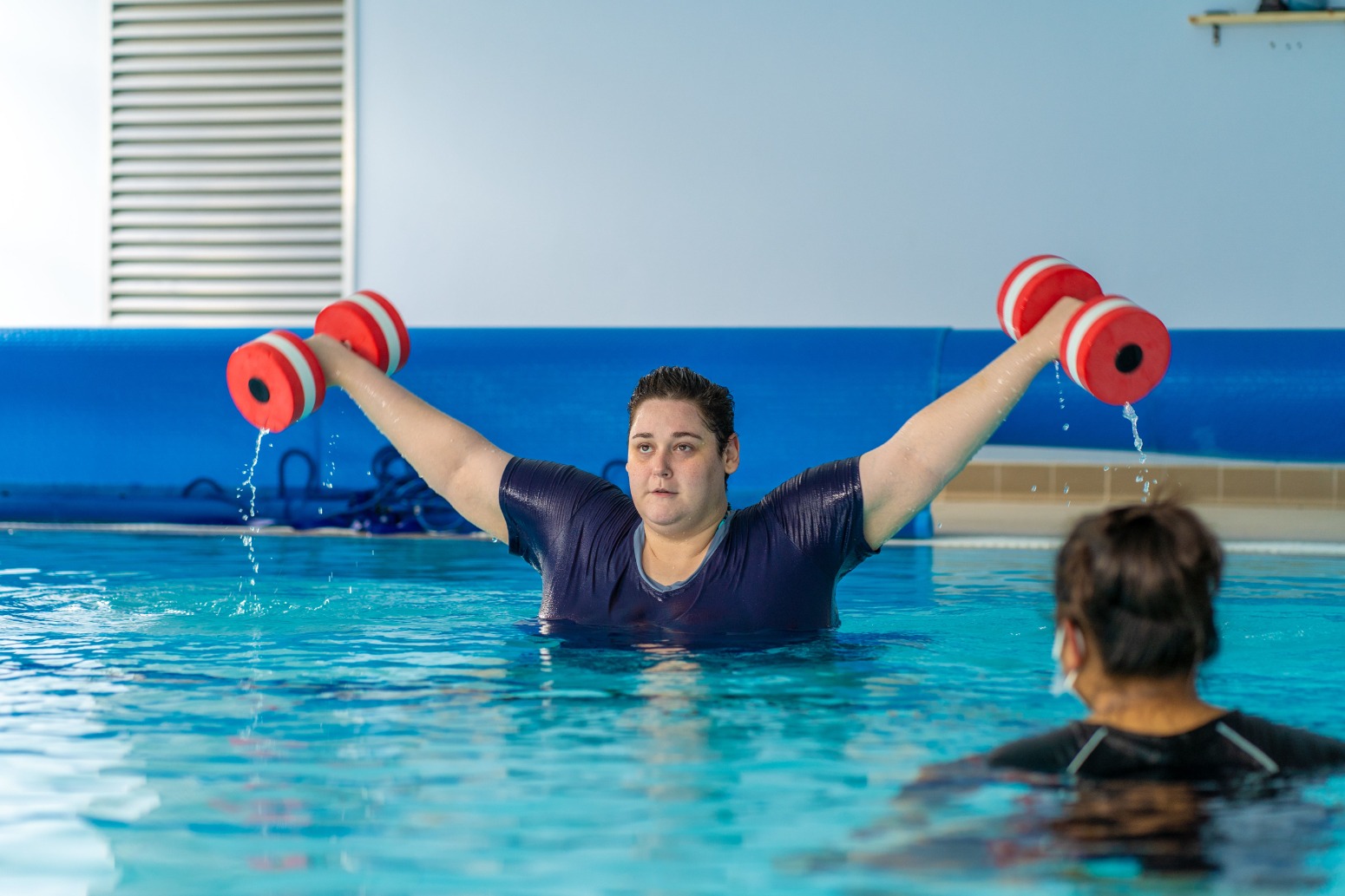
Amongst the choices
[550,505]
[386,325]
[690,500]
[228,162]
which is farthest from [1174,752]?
[228,162]

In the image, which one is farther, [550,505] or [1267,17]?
[1267,17]

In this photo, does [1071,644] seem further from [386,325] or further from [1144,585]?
[386,325]

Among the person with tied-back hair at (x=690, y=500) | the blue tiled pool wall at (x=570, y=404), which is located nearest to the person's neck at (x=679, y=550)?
the person with tied-back hair at (x=690, y=500)

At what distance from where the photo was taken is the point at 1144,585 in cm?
187

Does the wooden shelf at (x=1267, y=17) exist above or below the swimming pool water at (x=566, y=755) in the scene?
above

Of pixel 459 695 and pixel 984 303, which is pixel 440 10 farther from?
pixel 459 695

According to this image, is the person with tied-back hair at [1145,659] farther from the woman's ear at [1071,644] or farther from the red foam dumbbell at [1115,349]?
the red foam dumbbell at [1115,349]

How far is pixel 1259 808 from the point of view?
1991 mm

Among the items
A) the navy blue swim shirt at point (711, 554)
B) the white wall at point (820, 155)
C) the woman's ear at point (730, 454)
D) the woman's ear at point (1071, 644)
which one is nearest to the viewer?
the woman's ear at point (1071, 644)

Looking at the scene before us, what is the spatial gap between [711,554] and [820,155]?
5233 mm

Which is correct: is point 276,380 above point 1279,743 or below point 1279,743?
above

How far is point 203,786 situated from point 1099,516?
1266 millimetres

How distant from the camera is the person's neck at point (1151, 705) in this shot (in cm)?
A: 198

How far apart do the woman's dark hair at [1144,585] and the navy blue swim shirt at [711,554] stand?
110 cm
